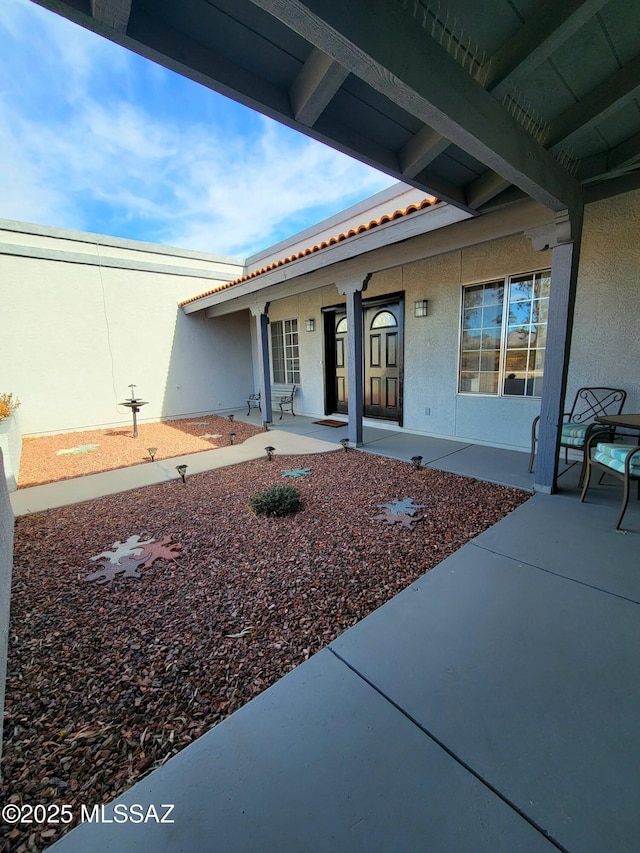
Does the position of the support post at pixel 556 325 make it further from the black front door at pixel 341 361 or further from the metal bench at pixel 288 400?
the metal bench at pixel 288 400

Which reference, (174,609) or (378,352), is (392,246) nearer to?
(378,352)

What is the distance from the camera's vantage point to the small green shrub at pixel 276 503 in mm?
3371

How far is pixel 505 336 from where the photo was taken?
4.89m

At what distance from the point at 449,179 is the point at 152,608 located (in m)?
4.24

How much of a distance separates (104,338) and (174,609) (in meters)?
7.64

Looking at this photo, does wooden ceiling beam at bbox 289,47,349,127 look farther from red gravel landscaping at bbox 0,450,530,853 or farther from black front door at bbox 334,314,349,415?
black front door at bbox 334,314,349,415

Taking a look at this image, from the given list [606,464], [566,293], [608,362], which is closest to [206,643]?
[606,464]

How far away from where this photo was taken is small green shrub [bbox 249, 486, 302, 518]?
3371mm

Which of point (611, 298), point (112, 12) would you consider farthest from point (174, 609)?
point (611, 298)

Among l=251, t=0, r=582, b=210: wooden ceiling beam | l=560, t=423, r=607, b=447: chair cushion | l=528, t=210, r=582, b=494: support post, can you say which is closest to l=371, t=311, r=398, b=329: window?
l=528, t=210, r=582, b=494: support post

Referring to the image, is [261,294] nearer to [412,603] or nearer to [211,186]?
[412,603]

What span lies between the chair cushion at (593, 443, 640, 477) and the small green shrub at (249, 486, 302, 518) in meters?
2.80

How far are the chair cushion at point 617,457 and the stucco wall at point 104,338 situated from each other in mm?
8688

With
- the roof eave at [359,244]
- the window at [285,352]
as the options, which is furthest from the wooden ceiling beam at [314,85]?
the window at [285,352]
